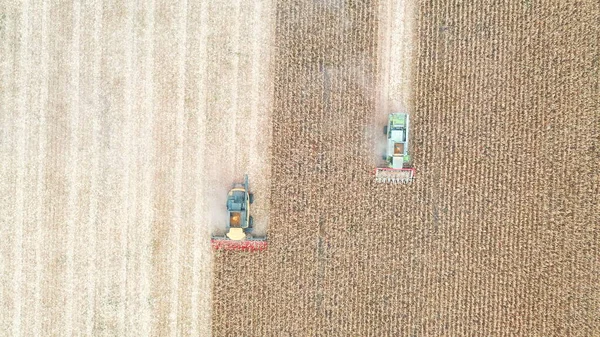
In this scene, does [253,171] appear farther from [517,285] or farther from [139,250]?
[517,285]

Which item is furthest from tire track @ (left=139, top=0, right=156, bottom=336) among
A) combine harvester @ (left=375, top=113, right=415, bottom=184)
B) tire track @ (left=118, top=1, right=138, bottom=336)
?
combine harvester @ (left=375, top=113, right=415, bottom=184)

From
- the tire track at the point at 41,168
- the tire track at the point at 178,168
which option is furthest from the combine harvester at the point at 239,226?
the tire track at the point at 41,168

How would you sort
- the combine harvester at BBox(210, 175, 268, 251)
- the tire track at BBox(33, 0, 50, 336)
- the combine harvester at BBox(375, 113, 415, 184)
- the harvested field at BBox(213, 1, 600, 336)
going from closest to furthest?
the combine harvester at BBox(375, 113, 415, 184) → the combine harvester at BBox(210, 175, 268, 251) → the harvested field at BBox(213, 1, 600, 336) → the tire track at BBox(33, 0, 50, 336)

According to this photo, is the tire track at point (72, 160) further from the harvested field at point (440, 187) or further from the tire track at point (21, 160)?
the harvested field at point (440, 187)

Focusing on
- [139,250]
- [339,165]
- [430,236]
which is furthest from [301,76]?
[139,250]

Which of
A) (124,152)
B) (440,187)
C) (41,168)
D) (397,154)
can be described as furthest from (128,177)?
(440,187)

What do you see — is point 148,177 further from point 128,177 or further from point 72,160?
point 72,160

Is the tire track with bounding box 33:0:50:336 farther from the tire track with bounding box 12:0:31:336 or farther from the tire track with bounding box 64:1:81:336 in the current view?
the tire track with bounding box 64:1:81:336
